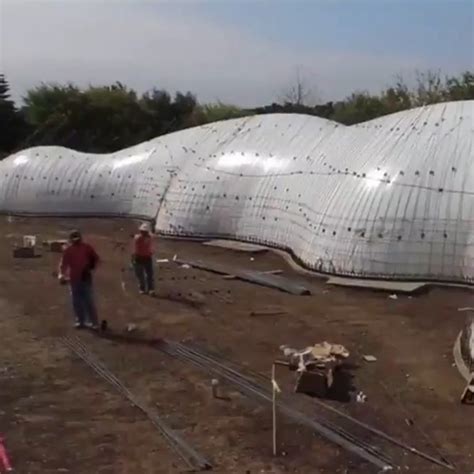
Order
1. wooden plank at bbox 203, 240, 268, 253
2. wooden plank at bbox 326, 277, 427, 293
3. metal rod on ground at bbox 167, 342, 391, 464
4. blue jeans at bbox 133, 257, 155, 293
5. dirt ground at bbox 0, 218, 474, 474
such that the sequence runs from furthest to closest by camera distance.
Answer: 1. wooden plank at bbox 203, 240, 268, 253
2. wooden plank at bbox 326, 277, 427, 293
3. blue jeans at bbox 133, 257, 155, 293
4. metal rod on ground at bbox 167, 342, 391, 464
5. dirt ground at bbox 0, 218, 474, 474

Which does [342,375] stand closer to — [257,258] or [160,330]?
[160,330]

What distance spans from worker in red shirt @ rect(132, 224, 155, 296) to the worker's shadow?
6.00 meters

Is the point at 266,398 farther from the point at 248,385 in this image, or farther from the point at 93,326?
the point at 93,326

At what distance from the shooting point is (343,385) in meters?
11.5

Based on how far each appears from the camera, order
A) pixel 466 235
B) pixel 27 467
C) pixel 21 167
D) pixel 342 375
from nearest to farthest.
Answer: pixel 27 467 → pixel 342 375 → pixel 466 235 → pixel 21 167

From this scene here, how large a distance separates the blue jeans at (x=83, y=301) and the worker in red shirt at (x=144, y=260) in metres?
2.43

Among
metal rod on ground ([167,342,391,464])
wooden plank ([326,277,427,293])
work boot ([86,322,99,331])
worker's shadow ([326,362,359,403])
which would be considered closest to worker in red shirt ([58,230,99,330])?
work boot ([86,322,99,331])

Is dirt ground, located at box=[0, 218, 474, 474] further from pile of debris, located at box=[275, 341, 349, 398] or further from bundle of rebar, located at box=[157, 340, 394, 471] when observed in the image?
pile of debris, located at box=[275, 341, 349, 398]

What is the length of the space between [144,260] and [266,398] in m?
7.23

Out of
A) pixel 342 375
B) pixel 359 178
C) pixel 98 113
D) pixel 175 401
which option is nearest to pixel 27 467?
pixel 175 401

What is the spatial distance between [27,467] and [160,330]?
6.18 m

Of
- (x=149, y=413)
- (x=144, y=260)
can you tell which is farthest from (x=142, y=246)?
(x=149, y=413)

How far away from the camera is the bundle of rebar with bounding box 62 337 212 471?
8.85 m

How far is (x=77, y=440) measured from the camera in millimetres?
9547
